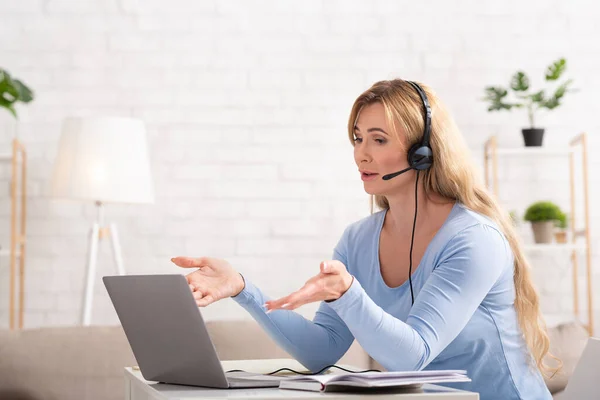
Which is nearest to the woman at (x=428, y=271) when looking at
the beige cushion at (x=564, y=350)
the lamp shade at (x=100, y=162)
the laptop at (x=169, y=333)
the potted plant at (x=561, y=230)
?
the laptop at (x=169, y=333)

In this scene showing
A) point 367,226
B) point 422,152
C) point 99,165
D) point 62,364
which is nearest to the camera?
point 422,152

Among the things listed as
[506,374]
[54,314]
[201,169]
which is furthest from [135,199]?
[506,374]

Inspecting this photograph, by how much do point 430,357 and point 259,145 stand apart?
2252 millimetres

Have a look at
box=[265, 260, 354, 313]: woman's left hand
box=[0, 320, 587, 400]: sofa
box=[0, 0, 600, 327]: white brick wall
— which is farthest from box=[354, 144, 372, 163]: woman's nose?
box=[0, 0, 600, 327]: white brick wall

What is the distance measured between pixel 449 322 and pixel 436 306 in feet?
0.13

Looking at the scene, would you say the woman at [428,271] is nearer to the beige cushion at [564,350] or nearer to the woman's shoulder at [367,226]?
the woman's shoulder at [367,226]

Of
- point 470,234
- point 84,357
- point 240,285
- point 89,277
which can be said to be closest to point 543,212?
point 89,277

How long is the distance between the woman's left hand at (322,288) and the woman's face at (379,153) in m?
0.53

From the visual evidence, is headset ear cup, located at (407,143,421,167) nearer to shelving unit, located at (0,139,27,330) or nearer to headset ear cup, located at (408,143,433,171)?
headset ear cup, located at (408,143,433,171)

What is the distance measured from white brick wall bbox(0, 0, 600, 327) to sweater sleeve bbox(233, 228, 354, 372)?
1.75 metres

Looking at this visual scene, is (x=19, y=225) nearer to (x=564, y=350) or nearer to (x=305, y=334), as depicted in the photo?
(x=305, y=334)

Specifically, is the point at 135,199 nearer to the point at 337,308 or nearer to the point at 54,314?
the point at 54,314

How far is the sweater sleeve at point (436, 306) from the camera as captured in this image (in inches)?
51.4

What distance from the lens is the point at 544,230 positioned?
3377mm
